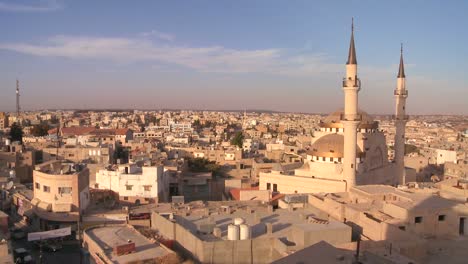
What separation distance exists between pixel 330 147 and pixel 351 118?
334 cm

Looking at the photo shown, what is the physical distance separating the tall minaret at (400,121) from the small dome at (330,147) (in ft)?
18.8

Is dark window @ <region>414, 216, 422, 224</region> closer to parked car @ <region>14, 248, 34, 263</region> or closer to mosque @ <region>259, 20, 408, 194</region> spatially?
mosque @ <region>259, 20, 408, 194</region>

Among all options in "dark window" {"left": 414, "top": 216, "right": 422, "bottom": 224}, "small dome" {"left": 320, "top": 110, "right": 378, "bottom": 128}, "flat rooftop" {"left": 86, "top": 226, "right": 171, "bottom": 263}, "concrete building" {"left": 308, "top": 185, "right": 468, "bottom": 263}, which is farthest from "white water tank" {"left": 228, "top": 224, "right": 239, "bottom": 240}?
"small dome" {"left": 320, "top": 110, "right": 378, "bottom": 128}

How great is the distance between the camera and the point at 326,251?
10430 mm

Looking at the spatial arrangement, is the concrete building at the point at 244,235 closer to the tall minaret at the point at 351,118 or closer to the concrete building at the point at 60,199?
the concrete building at the point at 60,199

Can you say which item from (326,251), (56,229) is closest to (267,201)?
(56,229)

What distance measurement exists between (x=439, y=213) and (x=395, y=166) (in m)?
16.7

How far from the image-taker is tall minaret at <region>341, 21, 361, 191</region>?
89.2 feet

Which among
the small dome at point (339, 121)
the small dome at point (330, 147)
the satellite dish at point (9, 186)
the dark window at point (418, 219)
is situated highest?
the small dome at point (339, 121)

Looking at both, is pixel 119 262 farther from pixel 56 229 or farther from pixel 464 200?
pixel 464 200

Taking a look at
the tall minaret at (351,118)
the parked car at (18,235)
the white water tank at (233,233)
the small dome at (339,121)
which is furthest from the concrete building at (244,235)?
the small dome at (339,121)

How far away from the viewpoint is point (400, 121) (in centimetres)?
3391

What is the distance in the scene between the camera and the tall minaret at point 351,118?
27.2 metres

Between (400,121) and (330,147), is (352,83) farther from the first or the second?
(400,121)
